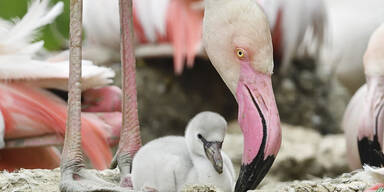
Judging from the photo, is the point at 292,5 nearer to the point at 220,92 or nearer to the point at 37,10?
the point at 220,92

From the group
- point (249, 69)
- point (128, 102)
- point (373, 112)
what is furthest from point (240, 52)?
point (373, 112)

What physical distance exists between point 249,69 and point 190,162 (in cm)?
30

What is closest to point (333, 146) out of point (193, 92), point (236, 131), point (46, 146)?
point (236, 131)

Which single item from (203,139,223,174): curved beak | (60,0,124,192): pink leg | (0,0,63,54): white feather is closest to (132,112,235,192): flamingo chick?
(203,139,223,174): curved beak

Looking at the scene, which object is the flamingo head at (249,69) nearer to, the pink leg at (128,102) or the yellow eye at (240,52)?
the yellow eye at (240,52)

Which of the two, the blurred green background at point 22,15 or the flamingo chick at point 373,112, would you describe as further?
the blurred green background at point 22,15

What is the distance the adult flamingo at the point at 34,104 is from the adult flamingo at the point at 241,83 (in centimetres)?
51

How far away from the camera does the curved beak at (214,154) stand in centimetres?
221

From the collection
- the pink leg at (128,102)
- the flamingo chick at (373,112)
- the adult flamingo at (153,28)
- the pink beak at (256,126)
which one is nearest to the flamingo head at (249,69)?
the pink beak at (256,126)

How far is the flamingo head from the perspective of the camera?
2.11m

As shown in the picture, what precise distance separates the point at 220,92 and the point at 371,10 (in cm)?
111

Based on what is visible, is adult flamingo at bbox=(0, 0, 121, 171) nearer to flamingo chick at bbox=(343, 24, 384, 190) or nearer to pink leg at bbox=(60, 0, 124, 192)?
pink leg at bbox=(60, 0, 124, 192)

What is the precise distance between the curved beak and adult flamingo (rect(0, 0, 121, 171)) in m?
0.72

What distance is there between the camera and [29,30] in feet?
9.36
